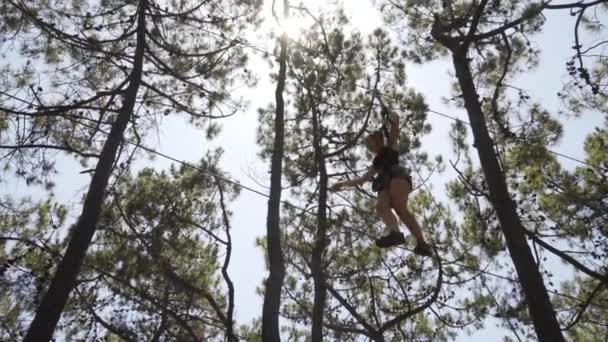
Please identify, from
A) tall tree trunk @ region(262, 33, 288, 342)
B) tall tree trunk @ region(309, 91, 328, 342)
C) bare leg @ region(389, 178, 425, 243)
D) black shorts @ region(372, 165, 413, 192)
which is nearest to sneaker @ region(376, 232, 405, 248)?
bare leg @ region(389, 178, 425, 243)

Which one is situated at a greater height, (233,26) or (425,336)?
(233,26)

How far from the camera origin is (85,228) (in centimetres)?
447

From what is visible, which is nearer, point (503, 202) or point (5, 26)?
point (503, 202)

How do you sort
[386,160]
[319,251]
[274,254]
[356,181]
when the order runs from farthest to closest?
1. [319,251]
2. [356,181]
3. [386,160]
4. [274,254]

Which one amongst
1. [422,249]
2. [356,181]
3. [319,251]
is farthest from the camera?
[319,251]

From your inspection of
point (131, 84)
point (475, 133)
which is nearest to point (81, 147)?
point (131, 84)

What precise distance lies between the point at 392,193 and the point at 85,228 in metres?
2.57

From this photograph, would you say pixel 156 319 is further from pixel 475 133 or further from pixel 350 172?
pixel 475 133

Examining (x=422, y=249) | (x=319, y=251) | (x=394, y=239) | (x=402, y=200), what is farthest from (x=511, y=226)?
(x=319, y=251)

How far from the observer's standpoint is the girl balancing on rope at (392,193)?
4.09m

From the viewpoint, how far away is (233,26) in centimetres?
592

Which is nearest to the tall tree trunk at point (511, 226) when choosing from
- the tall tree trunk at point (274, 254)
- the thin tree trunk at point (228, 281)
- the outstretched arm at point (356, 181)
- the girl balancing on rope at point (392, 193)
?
the girl balancing on rope at point (392, 193)

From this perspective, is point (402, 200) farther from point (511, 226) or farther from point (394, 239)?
point (511, 226)

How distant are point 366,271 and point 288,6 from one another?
3.19m
